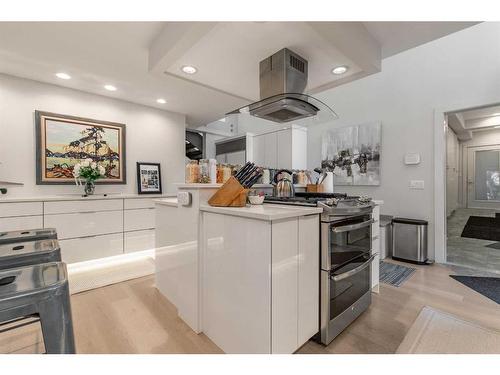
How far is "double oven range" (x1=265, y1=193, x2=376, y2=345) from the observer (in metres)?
1.50

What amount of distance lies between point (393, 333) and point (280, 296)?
1.03 metres

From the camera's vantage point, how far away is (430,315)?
1.84 m

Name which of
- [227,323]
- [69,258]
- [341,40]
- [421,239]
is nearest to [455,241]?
[421,239]

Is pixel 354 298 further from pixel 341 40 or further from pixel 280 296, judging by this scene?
pixel 341 40

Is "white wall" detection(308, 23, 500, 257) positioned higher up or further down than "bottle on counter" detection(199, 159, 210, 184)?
higher up

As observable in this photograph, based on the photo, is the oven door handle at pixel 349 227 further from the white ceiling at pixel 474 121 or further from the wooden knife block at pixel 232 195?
the white ceiling at pixel 474 121

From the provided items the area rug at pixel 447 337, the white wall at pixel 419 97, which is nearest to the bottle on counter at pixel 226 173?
the area rug at pixel 447 337

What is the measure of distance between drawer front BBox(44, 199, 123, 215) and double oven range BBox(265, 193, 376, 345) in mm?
2410

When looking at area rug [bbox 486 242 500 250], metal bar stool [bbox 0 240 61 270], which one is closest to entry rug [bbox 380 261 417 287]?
area rug [bbox 486 242 500 250]

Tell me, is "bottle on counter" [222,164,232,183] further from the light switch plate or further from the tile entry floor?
the tile entry floor

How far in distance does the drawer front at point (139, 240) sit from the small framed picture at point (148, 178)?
2.35 feet

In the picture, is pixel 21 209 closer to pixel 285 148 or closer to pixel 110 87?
pixel 110 87

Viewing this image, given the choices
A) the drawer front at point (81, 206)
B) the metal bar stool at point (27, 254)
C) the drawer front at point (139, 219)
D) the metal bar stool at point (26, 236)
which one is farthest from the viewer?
the drawer front at point (139, 219)

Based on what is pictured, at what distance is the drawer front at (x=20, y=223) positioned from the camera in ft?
8.15
